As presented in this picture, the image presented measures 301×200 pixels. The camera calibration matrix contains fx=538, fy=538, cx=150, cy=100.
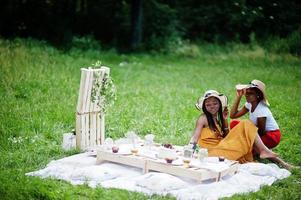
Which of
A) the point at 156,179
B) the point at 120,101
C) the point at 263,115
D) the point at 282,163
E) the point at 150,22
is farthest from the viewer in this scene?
the point at 150,22

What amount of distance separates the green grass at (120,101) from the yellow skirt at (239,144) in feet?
2.43

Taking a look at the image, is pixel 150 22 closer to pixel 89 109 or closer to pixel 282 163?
pixel 89 109

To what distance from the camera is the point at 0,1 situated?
23906mm

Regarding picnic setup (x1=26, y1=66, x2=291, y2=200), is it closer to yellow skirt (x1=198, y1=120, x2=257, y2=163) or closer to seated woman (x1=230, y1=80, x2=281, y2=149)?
yellow skirt (x1=198, y1=120, x2=257, y2=163)

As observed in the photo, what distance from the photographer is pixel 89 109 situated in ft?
27.1

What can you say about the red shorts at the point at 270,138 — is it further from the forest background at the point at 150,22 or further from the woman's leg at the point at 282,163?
the forest background at the point at 150,22

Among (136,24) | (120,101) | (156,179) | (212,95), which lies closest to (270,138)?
(212,95)

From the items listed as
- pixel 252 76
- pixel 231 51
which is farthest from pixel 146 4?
pixel 252 76

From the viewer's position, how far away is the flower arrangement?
8203 mm

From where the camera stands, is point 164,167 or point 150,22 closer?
point 164,167

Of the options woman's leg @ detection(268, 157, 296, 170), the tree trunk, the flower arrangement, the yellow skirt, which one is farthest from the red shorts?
the tree trunk

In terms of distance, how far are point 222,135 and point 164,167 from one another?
155 cm

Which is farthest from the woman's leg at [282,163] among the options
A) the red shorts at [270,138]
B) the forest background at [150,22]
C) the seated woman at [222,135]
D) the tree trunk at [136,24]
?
the tree trunk at [136,24]

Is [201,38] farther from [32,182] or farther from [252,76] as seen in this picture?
[32,182]
